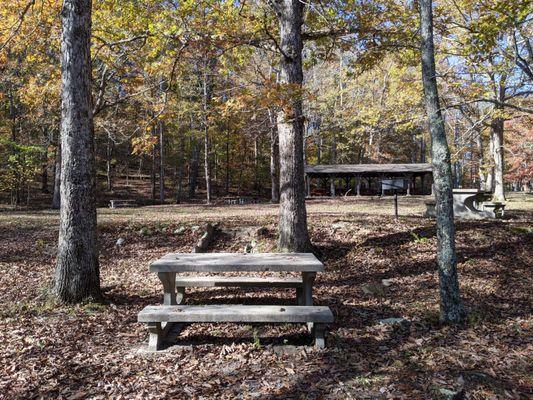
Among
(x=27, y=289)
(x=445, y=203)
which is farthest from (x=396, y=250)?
(x=27, y=289)

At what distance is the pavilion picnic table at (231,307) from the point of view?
3.75 metres

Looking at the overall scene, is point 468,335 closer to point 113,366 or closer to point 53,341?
point 113,366

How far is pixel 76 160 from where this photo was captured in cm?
476

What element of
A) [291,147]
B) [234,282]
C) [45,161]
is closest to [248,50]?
[291,147]

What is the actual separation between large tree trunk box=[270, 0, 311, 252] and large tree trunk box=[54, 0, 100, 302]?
3.36m

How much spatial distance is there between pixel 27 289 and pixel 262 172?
101 feet

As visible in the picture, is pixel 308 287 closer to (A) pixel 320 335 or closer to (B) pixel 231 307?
(A) pixel 320 335

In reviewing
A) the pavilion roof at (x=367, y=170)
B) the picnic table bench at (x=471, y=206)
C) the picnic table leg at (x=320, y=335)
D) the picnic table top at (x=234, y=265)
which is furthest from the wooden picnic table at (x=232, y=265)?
the pavilion roof at (x=367, y=170)

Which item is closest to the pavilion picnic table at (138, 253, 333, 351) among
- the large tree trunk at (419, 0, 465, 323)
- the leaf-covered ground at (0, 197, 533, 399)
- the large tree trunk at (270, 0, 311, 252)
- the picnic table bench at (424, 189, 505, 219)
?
the leaf-covered ground at (0, 197, 533, 399)

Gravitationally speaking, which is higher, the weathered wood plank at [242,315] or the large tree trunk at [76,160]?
the large tree trunk at [76,160]

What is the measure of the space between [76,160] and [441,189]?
4.42 metres

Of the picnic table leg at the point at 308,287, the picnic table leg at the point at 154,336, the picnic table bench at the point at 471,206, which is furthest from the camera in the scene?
the picnic table bench at the point at 471,206

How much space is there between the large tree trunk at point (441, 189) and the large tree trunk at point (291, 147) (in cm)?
281

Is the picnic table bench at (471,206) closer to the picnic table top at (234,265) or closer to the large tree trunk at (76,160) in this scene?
the picnic table top at (234,265)
